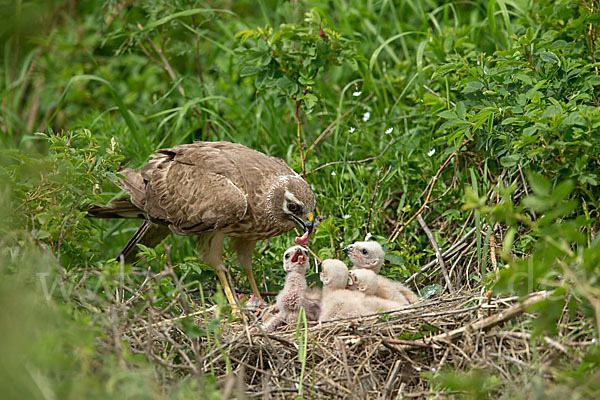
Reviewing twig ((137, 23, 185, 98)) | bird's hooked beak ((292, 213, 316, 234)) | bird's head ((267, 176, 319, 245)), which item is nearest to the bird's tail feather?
bird's head ((267, 176, 319, 245))

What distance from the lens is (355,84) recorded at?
239 inches

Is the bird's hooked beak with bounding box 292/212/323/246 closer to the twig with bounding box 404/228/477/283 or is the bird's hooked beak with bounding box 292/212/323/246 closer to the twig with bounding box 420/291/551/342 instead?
the twig with bounding box 404/228/477/283

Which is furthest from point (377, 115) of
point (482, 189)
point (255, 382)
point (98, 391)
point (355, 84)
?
point (98, 391)

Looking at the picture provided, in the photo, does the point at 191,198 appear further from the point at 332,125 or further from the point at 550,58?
the point at 550,58

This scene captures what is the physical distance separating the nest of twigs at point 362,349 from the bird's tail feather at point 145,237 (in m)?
1.59

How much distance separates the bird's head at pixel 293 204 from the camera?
4.71 meters

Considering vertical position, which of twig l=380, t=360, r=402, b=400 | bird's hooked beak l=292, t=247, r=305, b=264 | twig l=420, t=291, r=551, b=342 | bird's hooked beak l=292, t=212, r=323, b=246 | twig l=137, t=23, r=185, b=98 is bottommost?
twig l=380, t=360, r=402, b=400

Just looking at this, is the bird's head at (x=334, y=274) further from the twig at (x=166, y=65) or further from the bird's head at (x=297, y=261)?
the twig at (x=166, y=65)

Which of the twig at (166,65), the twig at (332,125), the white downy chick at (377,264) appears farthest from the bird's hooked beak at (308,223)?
the twig at (166,65)

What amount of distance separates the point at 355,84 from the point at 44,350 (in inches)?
162

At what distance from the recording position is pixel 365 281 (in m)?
4.40

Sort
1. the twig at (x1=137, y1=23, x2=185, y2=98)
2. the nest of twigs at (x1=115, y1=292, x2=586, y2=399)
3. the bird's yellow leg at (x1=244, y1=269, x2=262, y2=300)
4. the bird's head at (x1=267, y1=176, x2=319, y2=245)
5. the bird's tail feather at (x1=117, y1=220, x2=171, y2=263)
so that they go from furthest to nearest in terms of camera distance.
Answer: the twig at (x1=137, y1=23, x2=185, y2=98) → the bird's tail feather at (x1=117, y1=220, x2=171, y2=263) → the bird's yellow leg at (x1=244, y1=269, x2=262, y2=300) → the bird's head at (x1=267, y1=176, x2=319, y2=245) → the nest of twigs at (x1=115, y1=292, x2=586, y2=399)

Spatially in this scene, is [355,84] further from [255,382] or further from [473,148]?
[255,382]

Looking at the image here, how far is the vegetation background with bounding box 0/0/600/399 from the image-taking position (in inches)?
111
